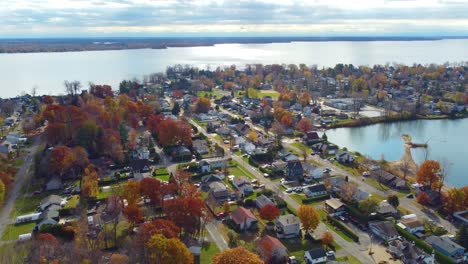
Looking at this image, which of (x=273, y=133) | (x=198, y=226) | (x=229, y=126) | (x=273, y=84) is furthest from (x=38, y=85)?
(x=198, y=226)

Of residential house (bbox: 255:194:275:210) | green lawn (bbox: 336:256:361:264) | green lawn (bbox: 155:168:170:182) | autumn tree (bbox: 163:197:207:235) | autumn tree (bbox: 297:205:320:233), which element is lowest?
green lawn (bbox: 336:256:361:264)

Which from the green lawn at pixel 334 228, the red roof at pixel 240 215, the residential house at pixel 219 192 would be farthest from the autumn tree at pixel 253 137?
the red roof at pixel 240 215

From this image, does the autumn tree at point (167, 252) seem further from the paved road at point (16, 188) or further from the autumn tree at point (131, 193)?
the paved road at point (16, 188)

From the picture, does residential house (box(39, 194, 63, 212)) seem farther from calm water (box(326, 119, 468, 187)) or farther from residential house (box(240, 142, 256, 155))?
calm water (box(326, 119, 468, 187))

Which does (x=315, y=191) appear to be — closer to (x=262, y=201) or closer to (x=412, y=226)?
(x=262, y=201)

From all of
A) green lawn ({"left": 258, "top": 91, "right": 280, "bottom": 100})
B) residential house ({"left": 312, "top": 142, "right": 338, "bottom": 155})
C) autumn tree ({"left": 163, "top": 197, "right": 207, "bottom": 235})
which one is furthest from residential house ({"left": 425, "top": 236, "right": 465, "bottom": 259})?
green lawn ({"left": 258, "top": 91, "right": 280, "bottom": 100})

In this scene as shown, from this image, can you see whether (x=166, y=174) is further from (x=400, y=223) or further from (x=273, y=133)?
(x=400, y=223)
